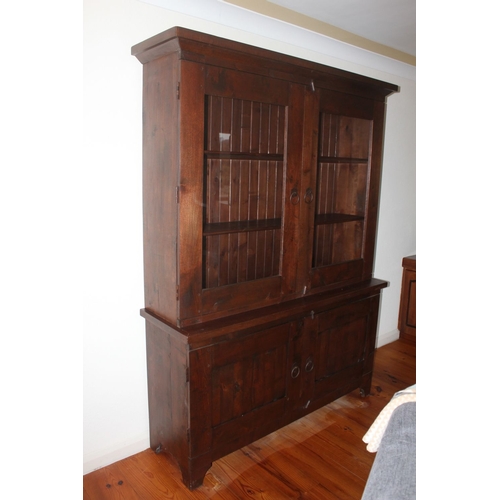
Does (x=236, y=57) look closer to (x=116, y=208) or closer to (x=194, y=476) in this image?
(x=116, y=208)

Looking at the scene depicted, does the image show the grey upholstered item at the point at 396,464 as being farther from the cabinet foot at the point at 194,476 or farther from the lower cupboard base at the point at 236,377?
the cabinet foot at the point at 194,476

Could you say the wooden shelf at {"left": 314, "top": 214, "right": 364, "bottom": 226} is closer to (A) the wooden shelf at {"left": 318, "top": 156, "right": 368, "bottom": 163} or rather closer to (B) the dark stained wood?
(A) the wooden shelf at {"left": 318, "top": 156, "right": 368, "bottom": 163}

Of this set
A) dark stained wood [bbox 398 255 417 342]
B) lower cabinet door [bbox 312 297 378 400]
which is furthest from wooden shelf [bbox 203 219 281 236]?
dark stained wood [bbox 398 255 417 342]

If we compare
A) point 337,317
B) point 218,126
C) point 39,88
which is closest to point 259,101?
point 218,126

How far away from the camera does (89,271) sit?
78.5 inches

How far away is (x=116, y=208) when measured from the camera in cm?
203

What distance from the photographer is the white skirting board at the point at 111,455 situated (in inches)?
82.2

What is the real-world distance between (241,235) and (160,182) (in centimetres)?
52

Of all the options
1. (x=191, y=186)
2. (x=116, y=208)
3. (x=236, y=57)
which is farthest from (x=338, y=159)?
(x=116, y=208)

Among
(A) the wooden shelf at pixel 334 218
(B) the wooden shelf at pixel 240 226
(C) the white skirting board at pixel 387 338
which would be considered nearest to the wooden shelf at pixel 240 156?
(B) the wooden shelf at pixel 240 226

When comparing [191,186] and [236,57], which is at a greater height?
[236,57]

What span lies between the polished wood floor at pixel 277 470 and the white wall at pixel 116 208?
0.50ft

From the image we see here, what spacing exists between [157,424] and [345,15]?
2.46 meters
